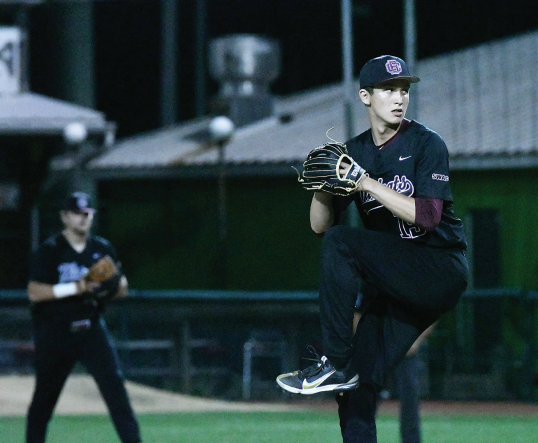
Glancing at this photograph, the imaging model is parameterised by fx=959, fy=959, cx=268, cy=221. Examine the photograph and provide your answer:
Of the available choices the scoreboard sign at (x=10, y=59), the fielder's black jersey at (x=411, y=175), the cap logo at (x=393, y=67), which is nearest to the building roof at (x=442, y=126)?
the scoreboard sign at (x=10, y=59)

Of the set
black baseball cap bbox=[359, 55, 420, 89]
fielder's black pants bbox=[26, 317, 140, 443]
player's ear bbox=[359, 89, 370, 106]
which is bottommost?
fielder's black pants bbox=[26, 317, 140, 443]

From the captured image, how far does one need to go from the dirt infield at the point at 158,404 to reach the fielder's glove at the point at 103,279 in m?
4.66

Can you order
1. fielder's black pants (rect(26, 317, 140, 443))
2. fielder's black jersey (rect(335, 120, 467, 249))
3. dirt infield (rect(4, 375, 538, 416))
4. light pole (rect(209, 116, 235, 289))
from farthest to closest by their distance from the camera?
1. light pole (rect(209, 116, 235, 289))
2. dirt infield (rect(4, 375, 538, 416))
3. fielder's black pants (rect(26, 317, 140, 443))
4. fielder's black jersey (rect(335, 120, 467, 249))

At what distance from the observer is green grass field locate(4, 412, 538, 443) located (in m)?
8.77

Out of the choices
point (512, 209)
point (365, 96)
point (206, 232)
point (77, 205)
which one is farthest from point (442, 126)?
point (365, 96)

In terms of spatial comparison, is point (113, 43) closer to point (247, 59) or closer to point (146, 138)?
point (146, 138)

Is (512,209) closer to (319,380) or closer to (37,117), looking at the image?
(37,117)

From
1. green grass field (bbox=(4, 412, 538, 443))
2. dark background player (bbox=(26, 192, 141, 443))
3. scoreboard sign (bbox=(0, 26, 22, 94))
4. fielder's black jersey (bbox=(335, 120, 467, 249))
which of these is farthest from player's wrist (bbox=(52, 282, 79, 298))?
scoreboard sign (bbox=(0, 26, 22, 94))

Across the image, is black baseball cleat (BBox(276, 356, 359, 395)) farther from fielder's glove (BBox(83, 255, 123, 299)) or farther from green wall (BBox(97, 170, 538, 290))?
green wall (BBox(97, 170, 538, 290))

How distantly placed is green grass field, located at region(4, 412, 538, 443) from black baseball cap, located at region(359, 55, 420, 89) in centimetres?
471

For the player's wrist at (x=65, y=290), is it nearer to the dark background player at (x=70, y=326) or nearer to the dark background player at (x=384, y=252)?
the dark background player at (x=70, y=326)

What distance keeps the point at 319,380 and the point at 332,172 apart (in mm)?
998

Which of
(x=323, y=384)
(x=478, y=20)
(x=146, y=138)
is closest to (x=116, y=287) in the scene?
(x=323, y=384)

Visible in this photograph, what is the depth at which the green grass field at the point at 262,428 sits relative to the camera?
877 cm
